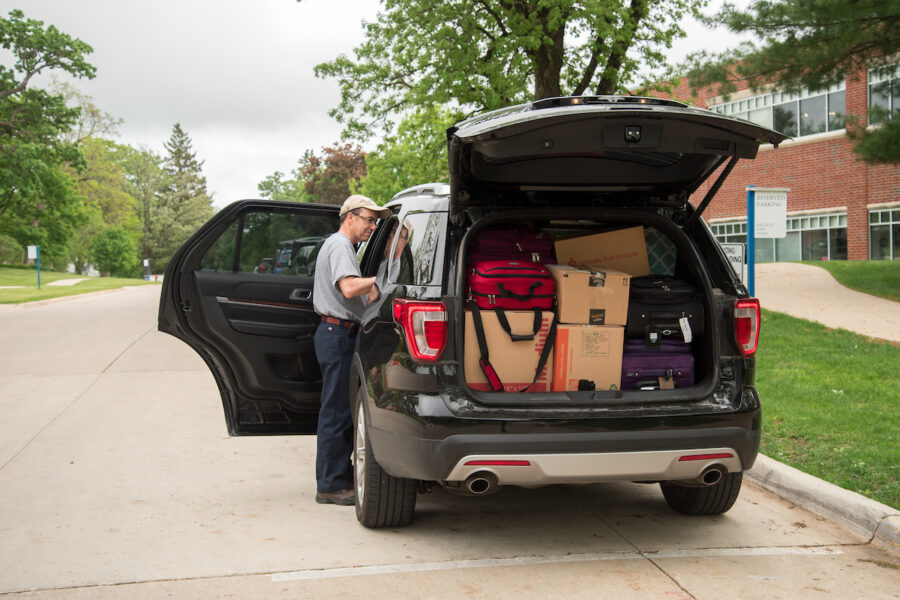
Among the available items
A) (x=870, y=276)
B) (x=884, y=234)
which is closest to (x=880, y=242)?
(x=884, y=234)

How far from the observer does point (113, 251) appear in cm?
7300

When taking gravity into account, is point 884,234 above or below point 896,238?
above

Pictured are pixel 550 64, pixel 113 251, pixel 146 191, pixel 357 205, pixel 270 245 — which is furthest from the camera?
pixel 146 191

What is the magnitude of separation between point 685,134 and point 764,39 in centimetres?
1261

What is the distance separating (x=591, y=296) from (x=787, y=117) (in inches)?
1107

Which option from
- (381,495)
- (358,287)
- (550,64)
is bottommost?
(381,495)

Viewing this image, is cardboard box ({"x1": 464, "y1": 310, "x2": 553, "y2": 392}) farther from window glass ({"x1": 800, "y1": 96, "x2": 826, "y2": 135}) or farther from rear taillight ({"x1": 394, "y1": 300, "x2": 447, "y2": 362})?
window glass ({"x1": 800, "y1": 96, "x2": 826, "y2": 135})

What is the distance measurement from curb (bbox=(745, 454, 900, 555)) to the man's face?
3092 millimetres

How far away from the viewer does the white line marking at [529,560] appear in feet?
13.4

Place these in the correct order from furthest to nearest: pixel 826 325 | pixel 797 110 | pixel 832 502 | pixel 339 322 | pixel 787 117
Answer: pixel 787 117
pixel 797 110
pixel 826 325
pixel 339 322
pixel 832 502

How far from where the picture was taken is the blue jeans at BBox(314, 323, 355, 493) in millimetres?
5234

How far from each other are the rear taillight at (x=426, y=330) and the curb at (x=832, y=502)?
2.55m

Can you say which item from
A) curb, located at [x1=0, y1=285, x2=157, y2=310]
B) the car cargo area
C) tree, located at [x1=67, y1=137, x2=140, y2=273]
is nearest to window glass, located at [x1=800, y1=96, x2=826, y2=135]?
curb, located at [x1=0, y1=285, x2=157, y2=310]

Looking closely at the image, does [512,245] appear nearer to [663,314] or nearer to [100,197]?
[663,314]
